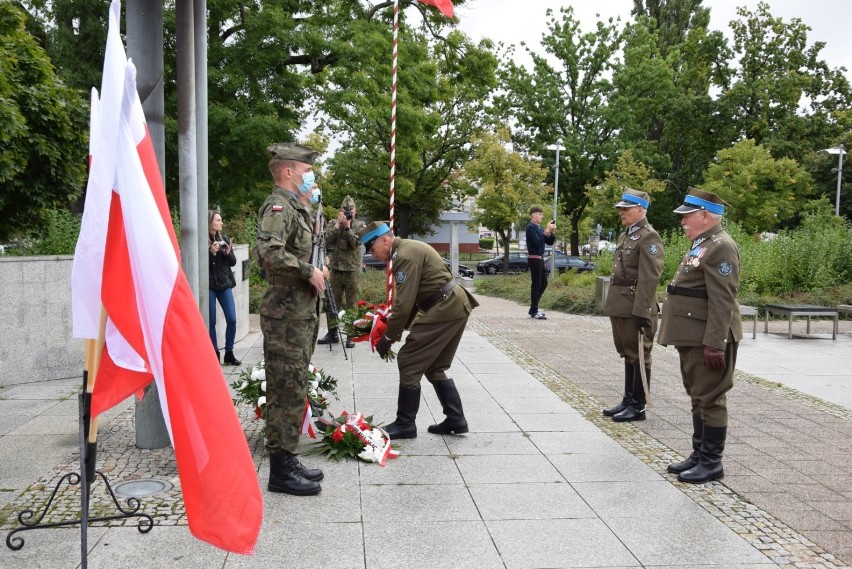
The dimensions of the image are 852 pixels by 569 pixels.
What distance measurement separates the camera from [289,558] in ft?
13.1

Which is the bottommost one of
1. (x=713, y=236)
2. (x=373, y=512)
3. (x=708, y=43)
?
(x=373, y=512)

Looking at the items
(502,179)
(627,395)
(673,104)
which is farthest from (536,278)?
(673,104)

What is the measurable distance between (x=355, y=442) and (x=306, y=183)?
1963 mm

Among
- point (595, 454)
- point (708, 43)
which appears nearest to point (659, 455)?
point (595, 454)

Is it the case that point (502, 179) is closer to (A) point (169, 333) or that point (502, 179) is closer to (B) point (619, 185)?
(B) point (619, 185)

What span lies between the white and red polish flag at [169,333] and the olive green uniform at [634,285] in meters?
4.73

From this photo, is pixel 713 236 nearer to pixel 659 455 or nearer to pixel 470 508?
pixel 659 455

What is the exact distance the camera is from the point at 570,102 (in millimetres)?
46031

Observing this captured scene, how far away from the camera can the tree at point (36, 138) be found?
923 cm

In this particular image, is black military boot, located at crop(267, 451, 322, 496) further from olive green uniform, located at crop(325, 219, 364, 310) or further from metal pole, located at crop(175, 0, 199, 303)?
olive green uniform, located at crop(325, 219, 364, 310)

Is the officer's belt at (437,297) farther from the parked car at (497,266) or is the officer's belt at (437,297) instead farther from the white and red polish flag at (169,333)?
the parked car at (497,266)

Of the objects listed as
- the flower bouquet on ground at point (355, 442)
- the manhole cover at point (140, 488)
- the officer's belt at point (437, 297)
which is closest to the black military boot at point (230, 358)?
the flower bouquet on ground at point (355, 442)

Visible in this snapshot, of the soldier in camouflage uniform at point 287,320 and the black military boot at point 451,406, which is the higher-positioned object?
the soldier in camouflage uniform at point 287,320

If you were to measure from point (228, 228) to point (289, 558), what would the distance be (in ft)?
44.8
